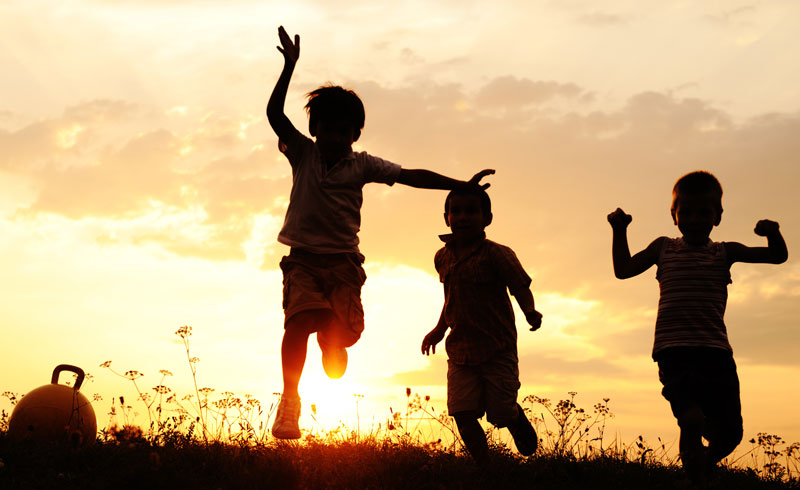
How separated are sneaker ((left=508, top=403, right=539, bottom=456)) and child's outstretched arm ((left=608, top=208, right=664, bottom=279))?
179 centimetres

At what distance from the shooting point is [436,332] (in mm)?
7805

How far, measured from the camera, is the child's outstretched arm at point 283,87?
6750 millimetres

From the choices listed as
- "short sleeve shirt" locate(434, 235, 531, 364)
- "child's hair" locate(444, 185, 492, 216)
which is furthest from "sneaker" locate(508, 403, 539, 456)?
"child's hair" locate(444, 185, 492, 216)

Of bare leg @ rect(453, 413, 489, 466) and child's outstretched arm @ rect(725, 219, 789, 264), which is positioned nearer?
child's outstretched arm @ rect(725, 219, 789, 264)

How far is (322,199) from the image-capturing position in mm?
6820

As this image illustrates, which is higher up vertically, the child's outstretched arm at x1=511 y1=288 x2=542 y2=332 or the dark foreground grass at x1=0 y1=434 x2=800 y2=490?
the child's outstretched arm at x1=511 y1=288 x2=542 y2=332

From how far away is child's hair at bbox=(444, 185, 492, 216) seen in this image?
24.2ft

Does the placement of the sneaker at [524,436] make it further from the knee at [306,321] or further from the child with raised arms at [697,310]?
the knee at [306,321]

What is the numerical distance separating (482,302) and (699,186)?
84.5 inches

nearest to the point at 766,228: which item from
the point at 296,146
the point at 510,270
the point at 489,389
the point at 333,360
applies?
the point at 510,270

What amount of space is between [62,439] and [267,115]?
3316mm

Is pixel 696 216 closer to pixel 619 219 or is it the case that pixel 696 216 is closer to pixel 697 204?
pixel 697 204

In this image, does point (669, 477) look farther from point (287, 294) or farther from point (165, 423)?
point (165, 423)

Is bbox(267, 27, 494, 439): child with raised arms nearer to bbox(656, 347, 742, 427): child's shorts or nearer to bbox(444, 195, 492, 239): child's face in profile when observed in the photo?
bbox(444, 195, 492, 239): child's face in profile
